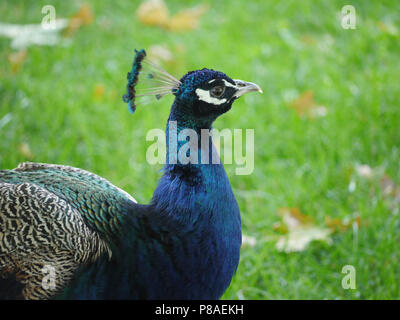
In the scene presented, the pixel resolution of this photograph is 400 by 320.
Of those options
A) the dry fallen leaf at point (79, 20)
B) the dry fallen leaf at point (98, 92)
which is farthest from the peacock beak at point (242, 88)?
the dry fallen leaf at point (79, 20)

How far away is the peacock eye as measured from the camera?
1.76m

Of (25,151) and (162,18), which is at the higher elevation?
(162,18)

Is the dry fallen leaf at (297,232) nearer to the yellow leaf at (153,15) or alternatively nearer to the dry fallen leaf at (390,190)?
the dry fallen leaf at (390,190)

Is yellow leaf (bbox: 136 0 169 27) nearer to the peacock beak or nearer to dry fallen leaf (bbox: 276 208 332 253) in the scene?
dry fallen leaf (bbox: 276 208 332 253)

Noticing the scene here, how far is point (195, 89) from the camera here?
1.74m

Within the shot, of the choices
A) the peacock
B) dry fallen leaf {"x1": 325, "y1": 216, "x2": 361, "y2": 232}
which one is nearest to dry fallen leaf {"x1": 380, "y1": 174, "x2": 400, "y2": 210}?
dry fallen leaf {"x1": 325, "y1": 216, "x2": 361, "y2": 232}

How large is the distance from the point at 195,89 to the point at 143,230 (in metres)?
0.50

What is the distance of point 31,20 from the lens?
12.8 feet

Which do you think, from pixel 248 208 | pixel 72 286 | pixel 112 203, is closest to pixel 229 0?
pixel 248 208

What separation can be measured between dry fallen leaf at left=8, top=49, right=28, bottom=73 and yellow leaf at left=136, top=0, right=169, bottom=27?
96 centimetres

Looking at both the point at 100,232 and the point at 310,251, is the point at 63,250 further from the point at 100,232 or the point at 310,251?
the point at 310,251
